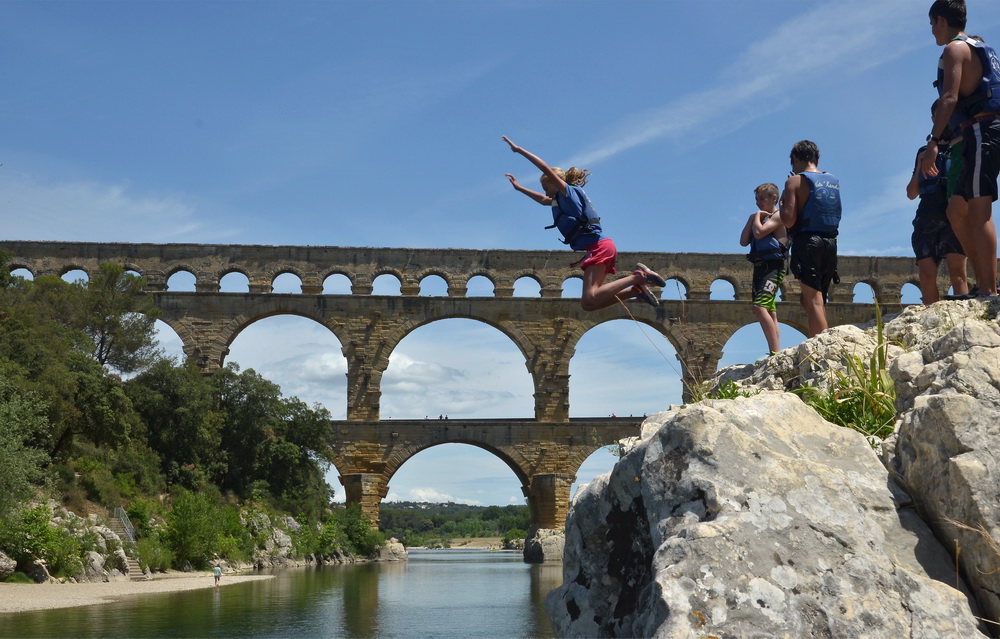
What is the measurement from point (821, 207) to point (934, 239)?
0.66m

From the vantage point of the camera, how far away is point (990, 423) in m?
2.84

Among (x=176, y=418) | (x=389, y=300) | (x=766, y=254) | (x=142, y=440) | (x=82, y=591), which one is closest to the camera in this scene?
(x=766, y=254)

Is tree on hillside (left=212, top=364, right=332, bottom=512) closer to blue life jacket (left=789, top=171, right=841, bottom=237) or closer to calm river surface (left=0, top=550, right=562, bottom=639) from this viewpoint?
calm river surface (left=0, top=550, right=562, bottom=639)

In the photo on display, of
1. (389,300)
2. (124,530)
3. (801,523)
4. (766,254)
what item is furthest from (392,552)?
(801,523)

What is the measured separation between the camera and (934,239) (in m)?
5.29

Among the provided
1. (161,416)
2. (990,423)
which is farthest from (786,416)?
(161,416)

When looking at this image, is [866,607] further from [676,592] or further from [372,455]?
[372,455]

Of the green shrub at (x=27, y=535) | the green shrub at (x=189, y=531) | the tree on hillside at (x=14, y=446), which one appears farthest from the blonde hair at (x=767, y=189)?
the green shrub at (x=189, y=531)

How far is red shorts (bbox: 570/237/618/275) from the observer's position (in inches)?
207

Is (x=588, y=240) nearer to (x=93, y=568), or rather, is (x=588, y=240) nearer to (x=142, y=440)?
(x=93, y=568)

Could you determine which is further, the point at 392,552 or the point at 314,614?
the point at 392,552

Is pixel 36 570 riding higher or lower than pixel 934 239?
lower

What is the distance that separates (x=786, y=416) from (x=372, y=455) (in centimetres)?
2825

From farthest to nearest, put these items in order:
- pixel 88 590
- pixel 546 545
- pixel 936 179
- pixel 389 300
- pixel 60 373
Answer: pixel 389 300 → pixel 546 545 → pixel 60 373 → pixel 88 590 → pixel 936 179
